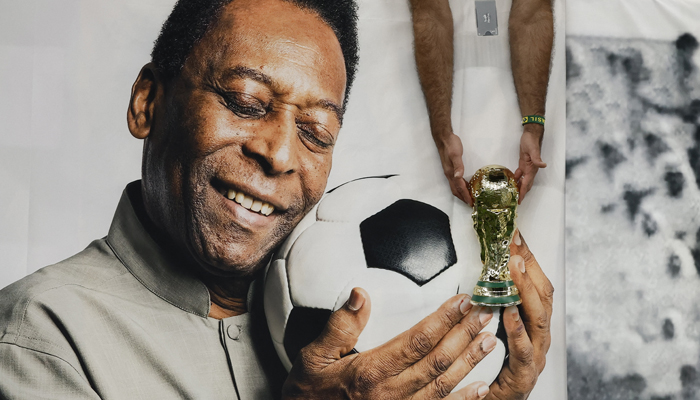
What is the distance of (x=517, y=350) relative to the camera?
1.33 meters

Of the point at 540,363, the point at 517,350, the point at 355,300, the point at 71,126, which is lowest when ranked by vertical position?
the point at 540,363

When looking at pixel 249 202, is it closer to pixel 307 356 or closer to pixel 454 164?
pixel 307 356

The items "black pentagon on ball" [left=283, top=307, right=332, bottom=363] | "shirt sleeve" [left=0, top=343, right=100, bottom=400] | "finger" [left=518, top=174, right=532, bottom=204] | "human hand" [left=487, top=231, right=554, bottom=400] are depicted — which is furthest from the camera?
"finger" [left=518, top=174, right=532, bottom=204]

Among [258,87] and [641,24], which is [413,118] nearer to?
[258,87]

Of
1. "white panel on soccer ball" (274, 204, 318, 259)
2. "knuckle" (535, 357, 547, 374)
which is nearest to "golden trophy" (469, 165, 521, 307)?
"knuckle" (535, 357, 547, 374)

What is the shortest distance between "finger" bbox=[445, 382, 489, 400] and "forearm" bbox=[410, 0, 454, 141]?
2.18ft

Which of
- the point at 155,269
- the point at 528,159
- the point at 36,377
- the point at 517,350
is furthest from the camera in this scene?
the point at 528,159

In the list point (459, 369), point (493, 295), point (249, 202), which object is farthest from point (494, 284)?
point (249, 202)

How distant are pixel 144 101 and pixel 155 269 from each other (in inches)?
16.9

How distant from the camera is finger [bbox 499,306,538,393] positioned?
1.32m

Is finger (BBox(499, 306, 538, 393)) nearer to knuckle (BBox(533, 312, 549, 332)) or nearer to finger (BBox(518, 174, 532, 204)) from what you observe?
knuckle (BBox(533, 312, 549, 332))

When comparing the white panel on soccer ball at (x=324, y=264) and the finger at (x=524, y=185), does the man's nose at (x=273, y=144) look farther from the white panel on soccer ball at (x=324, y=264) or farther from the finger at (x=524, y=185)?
the finger at (x=524, y=185)

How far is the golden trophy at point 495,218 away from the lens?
133 centimetres

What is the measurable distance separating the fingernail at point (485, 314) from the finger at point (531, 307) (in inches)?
4.6
